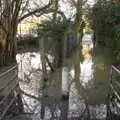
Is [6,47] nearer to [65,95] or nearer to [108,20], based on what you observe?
[108,20]

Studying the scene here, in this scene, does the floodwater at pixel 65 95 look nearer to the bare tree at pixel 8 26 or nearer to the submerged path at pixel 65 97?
the submerged path at pixel 65 97

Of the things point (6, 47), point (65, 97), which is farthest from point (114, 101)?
point (6, 47)

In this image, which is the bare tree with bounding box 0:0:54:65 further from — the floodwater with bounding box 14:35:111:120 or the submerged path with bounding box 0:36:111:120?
the submerged path with bounding box 0:36:111:120

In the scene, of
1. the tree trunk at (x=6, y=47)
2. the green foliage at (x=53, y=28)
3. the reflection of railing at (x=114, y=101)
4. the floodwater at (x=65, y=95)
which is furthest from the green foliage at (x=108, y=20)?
the reflection of railing at (x=114, y=101)

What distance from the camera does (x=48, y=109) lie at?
5.15 metres

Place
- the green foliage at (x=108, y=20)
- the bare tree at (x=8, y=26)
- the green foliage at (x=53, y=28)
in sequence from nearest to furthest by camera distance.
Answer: the bare tree at (x=8, y=26) → the green foliage at (x=108, y=20) → the green foliage at (x=53, y=28)

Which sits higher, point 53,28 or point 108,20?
point 108,20

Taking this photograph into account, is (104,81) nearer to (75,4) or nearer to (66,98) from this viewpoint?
(66,98)

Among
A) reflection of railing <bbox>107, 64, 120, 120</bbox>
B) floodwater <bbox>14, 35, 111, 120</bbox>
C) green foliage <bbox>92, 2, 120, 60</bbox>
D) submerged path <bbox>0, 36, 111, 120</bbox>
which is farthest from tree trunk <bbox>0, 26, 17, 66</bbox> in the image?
reflection of railing <bbox>107, 64, 120, 120</bbox>

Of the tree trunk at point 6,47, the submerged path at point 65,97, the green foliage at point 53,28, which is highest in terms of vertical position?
the green foliage at point 53,28

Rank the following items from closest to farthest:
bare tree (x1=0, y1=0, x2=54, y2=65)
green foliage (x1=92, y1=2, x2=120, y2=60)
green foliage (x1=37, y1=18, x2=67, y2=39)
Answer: bare tree (x1=0, y1=0, x2=54, y2=65)
green foliage (x1=92, y1=2, x2=120, y2=60)
green foliage (x1=37, y1=18, x2=67, y2=39)

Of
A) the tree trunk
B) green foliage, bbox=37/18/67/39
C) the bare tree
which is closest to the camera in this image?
the bare tree

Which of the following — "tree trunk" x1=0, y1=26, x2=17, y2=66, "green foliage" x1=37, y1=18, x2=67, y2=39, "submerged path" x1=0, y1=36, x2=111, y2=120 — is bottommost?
"submerged path" x1=0, y1=36, x2=111, y2=120

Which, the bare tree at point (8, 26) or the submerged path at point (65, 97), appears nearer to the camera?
the submerged path at point (65, 97)
